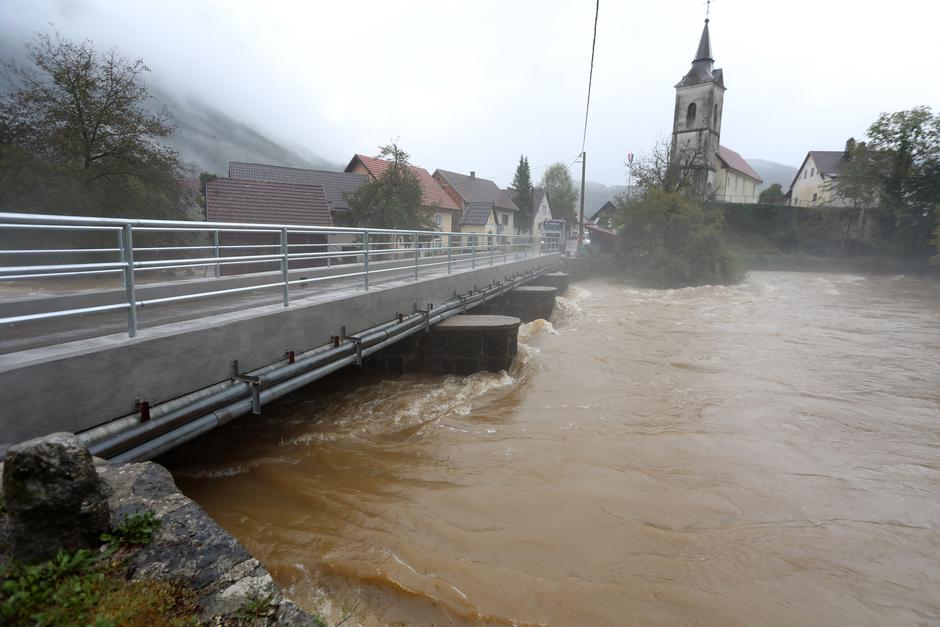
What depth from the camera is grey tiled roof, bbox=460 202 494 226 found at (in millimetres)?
45188

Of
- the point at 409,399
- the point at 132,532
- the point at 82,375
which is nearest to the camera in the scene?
the point at 132,532

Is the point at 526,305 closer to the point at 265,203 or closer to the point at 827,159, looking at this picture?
the point at 265,203

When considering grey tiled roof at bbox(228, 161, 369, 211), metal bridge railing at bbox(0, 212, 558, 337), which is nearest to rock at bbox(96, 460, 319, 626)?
metal bridge railing at bbox(0, 212, 558, 337)

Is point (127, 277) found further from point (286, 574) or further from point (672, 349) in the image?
point (672, 349)

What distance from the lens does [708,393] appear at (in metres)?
8.99

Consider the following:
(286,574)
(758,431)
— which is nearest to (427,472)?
(286,574)

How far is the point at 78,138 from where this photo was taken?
19938 mm

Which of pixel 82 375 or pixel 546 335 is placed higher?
pixel 82 375

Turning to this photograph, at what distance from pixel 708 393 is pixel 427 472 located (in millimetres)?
5779

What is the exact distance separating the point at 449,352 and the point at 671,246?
25161mm

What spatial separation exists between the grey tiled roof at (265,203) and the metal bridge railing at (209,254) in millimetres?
913

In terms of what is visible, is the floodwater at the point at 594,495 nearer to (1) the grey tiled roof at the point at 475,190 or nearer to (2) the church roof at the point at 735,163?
(1) the grey tiled roof at the point at 475,190

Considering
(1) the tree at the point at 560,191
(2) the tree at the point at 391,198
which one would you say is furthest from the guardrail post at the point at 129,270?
(1) the tree at the point at 560,191

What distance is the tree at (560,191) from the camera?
81.3 metres
